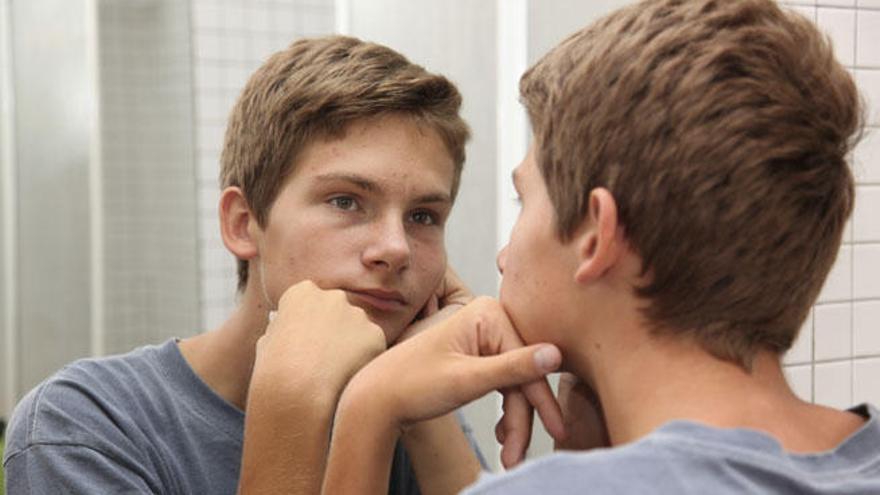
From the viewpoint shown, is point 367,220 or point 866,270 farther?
point 866,270

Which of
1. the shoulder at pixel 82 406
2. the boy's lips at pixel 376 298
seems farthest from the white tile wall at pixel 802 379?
the shoulder at pixel 82 406

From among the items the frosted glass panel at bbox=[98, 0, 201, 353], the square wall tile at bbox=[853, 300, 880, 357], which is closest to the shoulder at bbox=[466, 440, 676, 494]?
the square wall tile at bbox=[853, 300, 880, 357]

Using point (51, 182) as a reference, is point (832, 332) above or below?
below

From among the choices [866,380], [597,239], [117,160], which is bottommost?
[866,380]

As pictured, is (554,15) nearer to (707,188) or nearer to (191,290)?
(707,188)

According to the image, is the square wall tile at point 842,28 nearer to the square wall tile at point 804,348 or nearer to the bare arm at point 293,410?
the square wall tile at point 804,348

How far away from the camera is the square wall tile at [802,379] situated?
1.67 metres

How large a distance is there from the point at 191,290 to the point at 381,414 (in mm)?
1770

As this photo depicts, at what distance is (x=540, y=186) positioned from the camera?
31.3 inches

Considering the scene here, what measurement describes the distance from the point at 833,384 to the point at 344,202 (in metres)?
1.05

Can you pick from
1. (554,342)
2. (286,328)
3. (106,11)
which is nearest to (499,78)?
(286,328)

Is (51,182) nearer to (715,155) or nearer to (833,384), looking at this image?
(833,384)

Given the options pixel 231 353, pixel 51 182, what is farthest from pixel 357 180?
pixel 51 182

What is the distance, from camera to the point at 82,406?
1.03m
